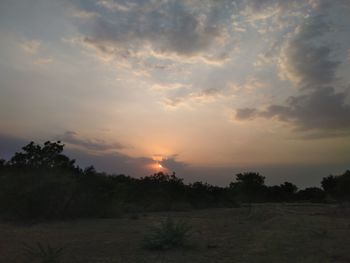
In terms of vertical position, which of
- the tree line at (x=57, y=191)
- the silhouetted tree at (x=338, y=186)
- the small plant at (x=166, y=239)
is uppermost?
the silhouetted tree at (x=338, y=186)

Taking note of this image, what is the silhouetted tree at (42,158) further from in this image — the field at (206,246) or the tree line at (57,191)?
the field at (206,246)

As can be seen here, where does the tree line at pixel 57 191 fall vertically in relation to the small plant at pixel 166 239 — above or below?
above

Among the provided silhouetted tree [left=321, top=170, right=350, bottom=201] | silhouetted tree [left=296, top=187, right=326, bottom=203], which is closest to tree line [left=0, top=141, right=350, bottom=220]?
silhouetted tree [left=321, top=170, right=350, bottom=201]

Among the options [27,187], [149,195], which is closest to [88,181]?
[27,187]

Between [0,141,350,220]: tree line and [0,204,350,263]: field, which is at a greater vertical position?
[0,141,350,220]: tree line

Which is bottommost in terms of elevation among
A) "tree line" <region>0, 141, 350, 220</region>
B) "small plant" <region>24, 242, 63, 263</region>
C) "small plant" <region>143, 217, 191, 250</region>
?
"small plant" <region>24, 242, 63, 263</region>

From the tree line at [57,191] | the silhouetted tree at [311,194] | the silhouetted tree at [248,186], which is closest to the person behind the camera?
the tree line at [57,191]

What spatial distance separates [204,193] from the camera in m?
59.0

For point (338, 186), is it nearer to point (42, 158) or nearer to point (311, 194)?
point (311, 194)

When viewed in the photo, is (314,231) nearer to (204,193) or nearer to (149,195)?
(149,195)

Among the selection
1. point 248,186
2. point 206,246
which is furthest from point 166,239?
point 248,186

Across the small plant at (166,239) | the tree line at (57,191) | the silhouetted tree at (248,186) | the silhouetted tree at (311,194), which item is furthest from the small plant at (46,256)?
the silhouetted tree at (311,194)

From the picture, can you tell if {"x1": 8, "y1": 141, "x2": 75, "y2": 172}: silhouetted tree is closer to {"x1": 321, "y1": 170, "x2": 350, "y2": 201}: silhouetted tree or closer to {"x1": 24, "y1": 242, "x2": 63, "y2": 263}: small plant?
{"x1": 24, "y1": 242, "x2": 63, "y2": 263}: small plant

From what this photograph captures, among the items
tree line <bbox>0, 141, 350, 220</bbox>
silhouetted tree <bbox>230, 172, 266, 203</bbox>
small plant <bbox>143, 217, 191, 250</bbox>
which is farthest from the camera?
silhouetted tree <bbox>230, 172, 266, 203</bbox>
